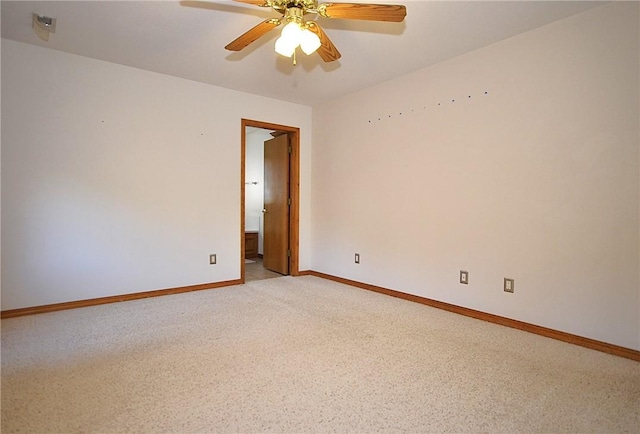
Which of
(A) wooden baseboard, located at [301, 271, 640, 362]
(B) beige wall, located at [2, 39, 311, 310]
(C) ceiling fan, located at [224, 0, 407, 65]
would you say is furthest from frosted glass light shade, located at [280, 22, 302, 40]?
(A) wooden baseboard, located at [301, 271, 640, 362]

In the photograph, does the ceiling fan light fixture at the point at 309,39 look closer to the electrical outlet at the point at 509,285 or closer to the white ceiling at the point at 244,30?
the white ceiling at the point at 244,30

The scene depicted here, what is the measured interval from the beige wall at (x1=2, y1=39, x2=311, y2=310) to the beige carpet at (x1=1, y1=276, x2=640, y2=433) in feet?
1.77

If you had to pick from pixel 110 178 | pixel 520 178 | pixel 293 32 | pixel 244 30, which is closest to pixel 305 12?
pixel 293 32

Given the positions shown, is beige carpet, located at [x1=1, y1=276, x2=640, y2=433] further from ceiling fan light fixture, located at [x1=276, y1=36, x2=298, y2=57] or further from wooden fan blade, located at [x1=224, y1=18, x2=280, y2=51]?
wooden fan blade, located at [x1=224, y1=18, x2=280, y2=51]

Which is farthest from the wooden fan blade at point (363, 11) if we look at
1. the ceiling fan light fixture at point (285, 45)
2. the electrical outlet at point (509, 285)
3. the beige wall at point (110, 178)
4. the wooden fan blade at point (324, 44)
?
the beige wall at point (110, 178)

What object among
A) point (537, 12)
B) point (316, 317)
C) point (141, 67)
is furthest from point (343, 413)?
point (141, 67)

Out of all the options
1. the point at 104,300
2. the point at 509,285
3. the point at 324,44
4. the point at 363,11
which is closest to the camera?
the point at 363,11

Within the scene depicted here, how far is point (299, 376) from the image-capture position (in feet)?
6.81

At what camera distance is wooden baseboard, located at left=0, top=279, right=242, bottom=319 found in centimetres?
310

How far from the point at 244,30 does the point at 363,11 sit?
47.5 inches

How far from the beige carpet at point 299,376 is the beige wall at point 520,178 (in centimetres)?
43

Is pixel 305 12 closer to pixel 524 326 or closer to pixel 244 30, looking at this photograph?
pixel 244 30

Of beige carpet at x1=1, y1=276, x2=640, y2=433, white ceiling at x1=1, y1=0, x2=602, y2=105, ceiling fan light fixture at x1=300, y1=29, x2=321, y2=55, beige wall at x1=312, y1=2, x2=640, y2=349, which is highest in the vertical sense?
white ceiling at x1=1, y1=0, x2=602, y2=105

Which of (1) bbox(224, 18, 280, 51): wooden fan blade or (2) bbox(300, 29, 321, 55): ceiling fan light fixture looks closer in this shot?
(2) bbox(300, 29, 321, 55): ceiling fan light fixture
